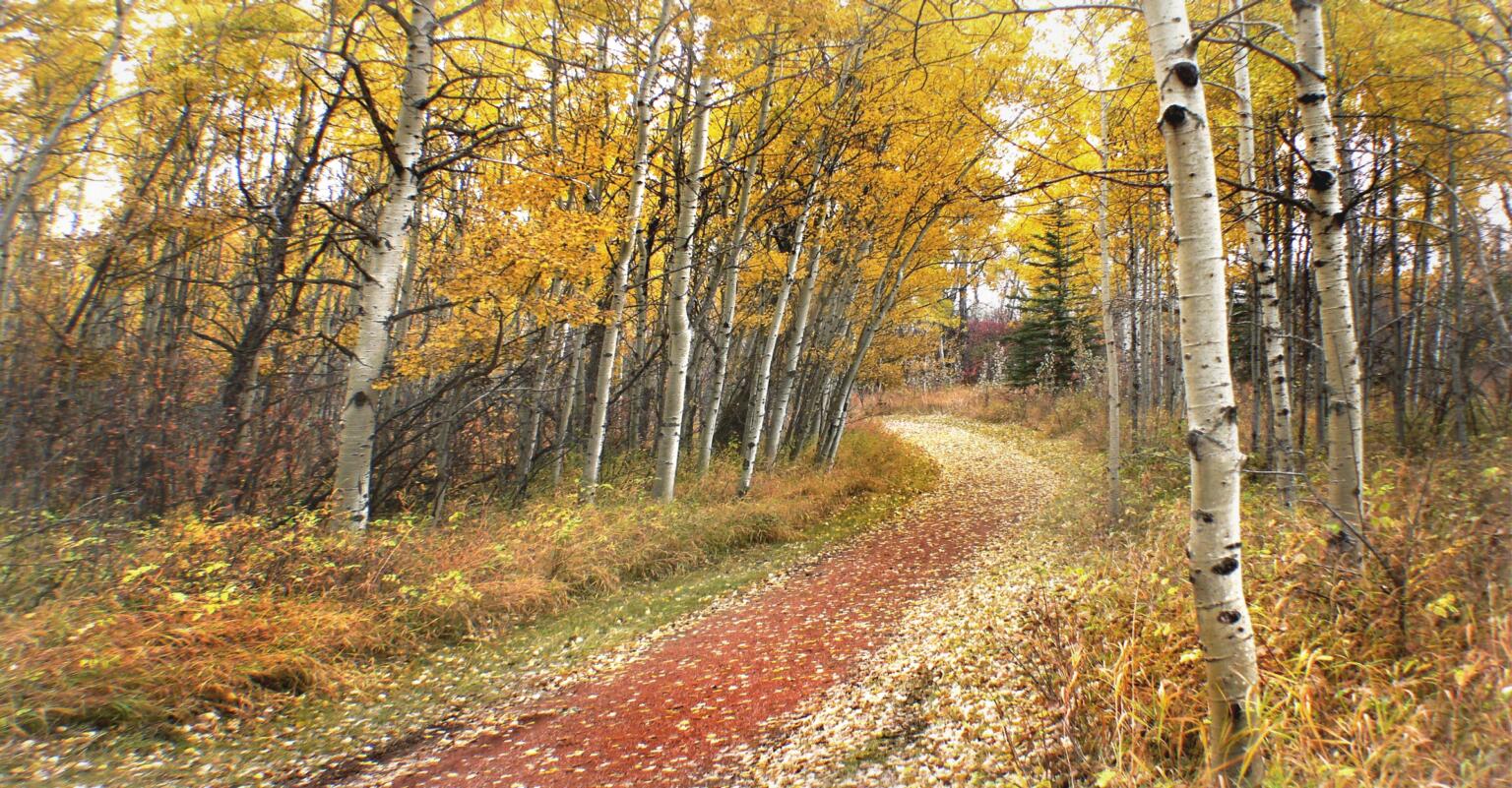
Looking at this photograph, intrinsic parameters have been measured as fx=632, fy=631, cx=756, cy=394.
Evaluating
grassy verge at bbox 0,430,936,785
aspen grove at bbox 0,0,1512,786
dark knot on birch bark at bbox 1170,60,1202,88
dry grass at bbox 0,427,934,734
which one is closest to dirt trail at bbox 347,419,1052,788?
aspen grove at bbox 0,0,1512,786

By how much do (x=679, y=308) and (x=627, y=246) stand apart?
1.11 metres

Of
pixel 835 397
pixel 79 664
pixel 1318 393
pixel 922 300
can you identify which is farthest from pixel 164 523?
pixel 922 300

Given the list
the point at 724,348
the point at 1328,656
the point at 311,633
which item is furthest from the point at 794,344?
the point at 1328,656

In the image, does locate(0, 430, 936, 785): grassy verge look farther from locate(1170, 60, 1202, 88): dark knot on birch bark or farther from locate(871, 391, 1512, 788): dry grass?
locate(1170, 60, 1202, 88): dark knot on birch bark

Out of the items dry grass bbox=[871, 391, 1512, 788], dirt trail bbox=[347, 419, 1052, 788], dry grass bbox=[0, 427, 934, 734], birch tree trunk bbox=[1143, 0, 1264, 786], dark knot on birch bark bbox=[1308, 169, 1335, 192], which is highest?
dark knot on birch bark bbox=[1308, 169, 1335, 192]

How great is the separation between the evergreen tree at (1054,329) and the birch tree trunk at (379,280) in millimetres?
20656

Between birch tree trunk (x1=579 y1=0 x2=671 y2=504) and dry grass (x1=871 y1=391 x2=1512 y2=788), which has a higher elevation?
birch tree trunk (x1=579 y1=0 x2=671 y2=504)

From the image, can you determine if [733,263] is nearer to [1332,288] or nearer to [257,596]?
[257,596]

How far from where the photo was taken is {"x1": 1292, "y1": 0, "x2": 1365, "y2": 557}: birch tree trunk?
350 cm

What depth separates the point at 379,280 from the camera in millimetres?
6180

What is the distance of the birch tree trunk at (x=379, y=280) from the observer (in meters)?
6.13

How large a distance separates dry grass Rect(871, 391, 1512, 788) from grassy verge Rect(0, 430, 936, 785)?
4.04 m

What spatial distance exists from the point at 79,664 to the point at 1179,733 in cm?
614

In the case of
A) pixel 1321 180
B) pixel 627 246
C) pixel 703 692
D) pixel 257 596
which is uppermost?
pixel 627 246
